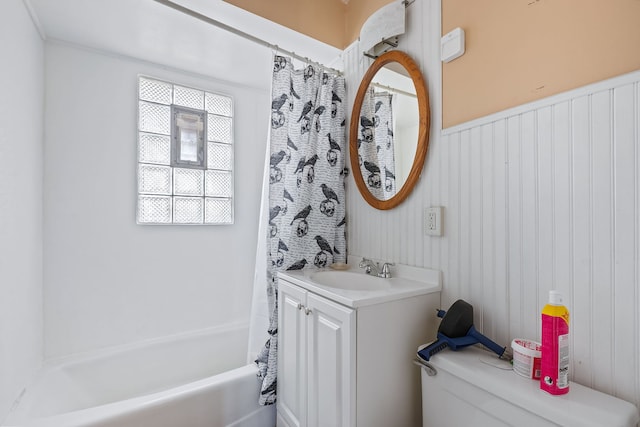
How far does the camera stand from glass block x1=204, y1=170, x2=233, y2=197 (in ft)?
7.78

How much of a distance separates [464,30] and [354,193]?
A: 94 centimetres

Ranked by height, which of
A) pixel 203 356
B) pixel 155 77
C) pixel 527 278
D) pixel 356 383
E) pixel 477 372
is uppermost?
pixel 155 77

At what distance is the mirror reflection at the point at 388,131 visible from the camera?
139 cm

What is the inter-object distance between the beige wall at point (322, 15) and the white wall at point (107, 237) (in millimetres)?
486

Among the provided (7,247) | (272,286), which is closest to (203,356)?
(272,286)

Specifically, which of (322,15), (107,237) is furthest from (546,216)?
(107,237)

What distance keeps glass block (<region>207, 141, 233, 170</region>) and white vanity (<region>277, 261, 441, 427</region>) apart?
1429 mm

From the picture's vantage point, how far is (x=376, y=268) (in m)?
1.54

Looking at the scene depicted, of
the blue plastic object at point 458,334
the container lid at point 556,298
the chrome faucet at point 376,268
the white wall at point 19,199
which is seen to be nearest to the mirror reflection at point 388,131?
the chrome faucet at point 376,268

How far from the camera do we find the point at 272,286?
1.63 metres

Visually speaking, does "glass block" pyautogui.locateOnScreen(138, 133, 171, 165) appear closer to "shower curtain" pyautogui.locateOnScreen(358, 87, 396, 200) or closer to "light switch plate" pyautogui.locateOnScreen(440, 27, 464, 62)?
"shower curtain" pyautogui.locateOnScreen(358, 87, 396, 200)

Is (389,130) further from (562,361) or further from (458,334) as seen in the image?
(562,361)

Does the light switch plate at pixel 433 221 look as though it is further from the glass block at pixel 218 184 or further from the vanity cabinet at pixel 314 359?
the glass block at pixel 218 184

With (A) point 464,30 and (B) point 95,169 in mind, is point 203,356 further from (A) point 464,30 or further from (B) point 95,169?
(A) point 464,30
